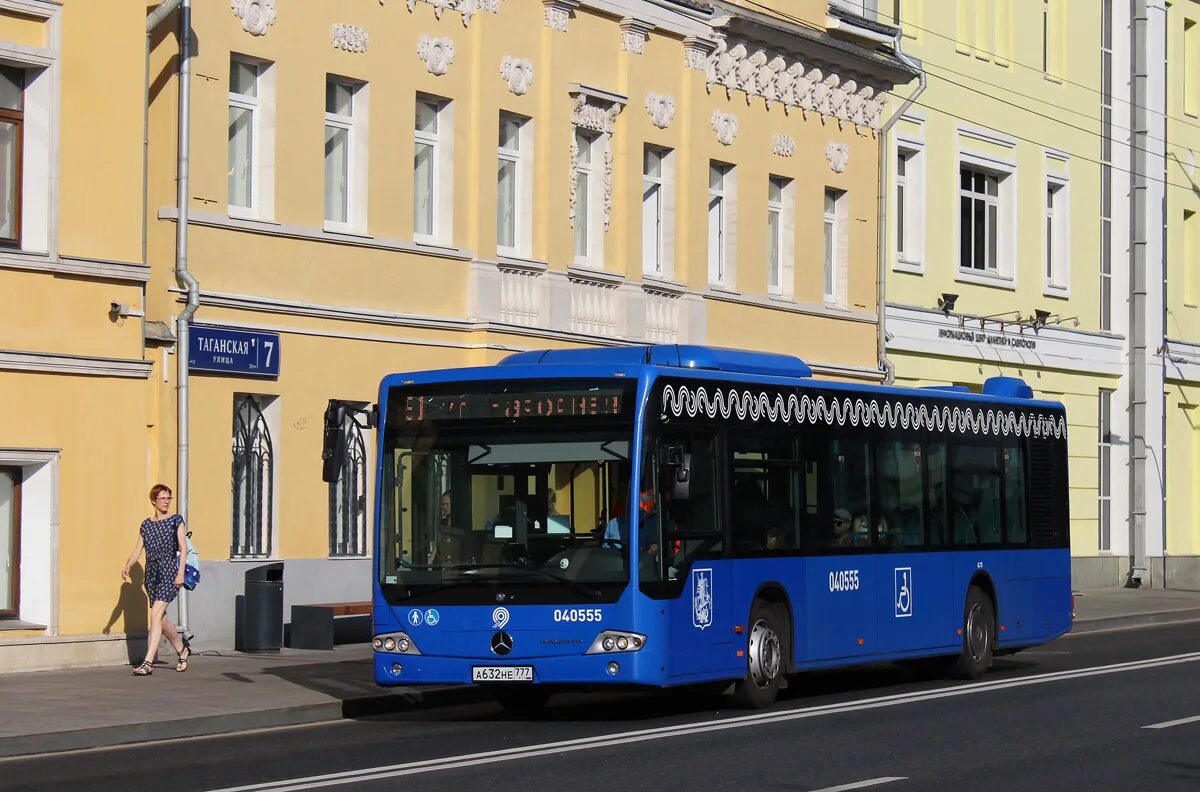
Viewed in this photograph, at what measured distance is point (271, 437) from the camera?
79.8 feet

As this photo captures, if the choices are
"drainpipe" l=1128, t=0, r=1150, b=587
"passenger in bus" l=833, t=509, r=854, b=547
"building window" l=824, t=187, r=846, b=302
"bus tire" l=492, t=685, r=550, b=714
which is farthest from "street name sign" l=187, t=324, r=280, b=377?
"drainpipe" l=1128, t=0, r=1150, b=587

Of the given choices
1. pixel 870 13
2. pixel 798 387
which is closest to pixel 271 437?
pixel 798 387

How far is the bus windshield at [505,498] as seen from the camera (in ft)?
53.8

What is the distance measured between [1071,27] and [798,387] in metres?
25.4

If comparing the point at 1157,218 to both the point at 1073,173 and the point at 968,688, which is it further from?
the point at 968,688

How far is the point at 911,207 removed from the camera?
37.5m

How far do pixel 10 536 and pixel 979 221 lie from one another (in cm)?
2312

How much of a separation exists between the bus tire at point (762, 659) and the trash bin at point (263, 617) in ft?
21.2

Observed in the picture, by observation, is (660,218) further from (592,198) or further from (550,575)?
(550,575)

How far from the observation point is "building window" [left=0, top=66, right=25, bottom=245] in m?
20.7

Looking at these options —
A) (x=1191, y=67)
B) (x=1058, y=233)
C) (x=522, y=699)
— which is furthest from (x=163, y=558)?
(x=1191, y=67)

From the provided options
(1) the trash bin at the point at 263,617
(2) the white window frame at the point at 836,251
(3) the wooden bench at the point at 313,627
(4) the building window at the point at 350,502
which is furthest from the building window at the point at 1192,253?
(1) the trash bin at the point at 263,617

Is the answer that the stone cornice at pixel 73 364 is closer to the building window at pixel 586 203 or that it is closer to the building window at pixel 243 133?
the building window at pixel 243 133

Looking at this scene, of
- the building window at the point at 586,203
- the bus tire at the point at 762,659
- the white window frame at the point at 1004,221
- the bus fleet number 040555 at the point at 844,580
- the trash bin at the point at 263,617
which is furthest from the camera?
the white window frame at the point at 1004,221
